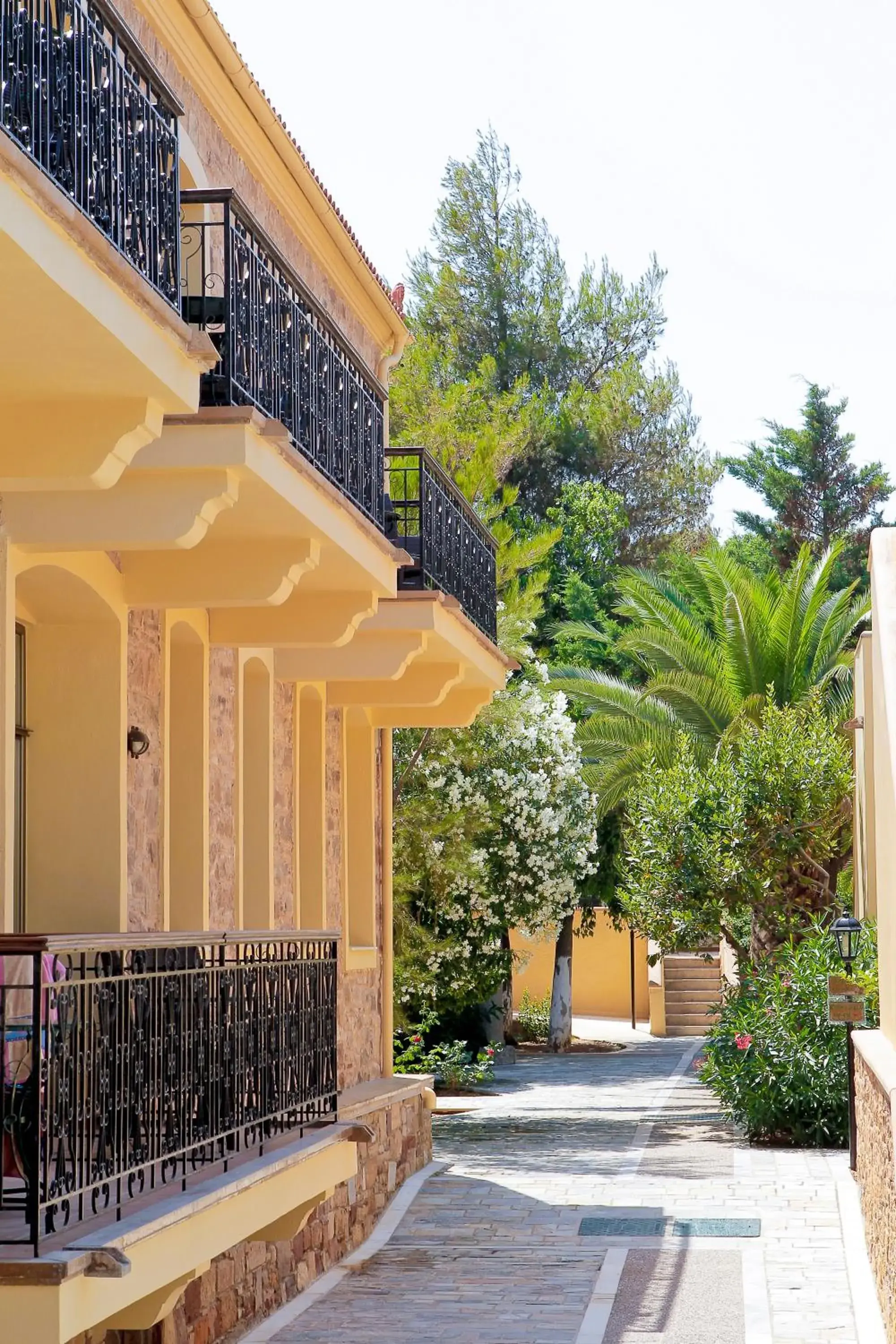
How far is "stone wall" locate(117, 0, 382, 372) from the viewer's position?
10297 mm

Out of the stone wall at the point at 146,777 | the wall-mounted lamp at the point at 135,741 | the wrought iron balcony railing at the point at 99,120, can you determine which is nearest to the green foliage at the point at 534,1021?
the stone wall at the point at 146,777

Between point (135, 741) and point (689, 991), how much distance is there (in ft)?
95.3

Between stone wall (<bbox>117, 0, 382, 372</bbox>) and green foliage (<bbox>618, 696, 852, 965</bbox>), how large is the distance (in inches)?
322

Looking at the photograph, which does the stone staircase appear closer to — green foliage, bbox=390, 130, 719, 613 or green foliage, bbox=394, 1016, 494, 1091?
green foliage, bbox=394, 1016, 494, 1091

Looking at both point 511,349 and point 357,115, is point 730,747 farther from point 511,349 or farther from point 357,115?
point 511,349

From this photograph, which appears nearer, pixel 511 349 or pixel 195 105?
pixel 195 105

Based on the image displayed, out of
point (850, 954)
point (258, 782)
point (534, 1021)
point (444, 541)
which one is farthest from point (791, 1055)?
point (534, 1021)

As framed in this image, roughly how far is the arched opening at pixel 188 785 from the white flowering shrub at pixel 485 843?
39.8 feet

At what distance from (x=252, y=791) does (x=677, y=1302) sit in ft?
14.9

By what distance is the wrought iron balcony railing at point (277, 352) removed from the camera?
886 cm

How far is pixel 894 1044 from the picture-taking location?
11.5 m

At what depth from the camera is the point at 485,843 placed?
25.5 m

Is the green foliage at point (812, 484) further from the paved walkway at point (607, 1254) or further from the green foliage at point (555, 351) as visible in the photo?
the paved walkway at point (607, 1254)

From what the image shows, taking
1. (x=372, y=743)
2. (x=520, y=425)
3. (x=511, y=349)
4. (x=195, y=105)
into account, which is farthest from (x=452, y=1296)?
(x=511, y=349)
